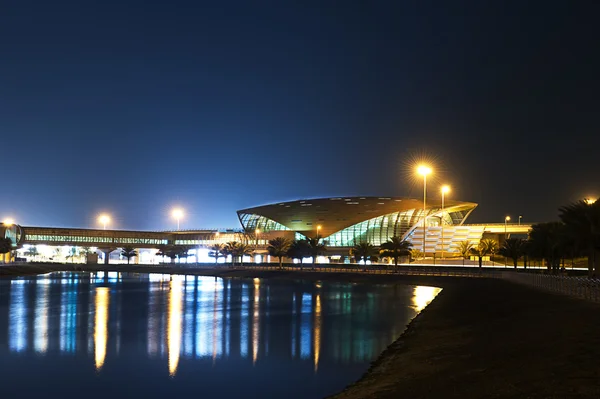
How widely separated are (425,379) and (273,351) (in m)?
9.75

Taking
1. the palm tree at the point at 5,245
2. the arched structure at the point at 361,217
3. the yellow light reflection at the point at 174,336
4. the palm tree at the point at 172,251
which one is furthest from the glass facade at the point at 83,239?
the yellow light reflection at the point at 174,336

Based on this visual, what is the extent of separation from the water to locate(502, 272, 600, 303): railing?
933cm

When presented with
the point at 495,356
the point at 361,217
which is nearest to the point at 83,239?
the point at 361,217

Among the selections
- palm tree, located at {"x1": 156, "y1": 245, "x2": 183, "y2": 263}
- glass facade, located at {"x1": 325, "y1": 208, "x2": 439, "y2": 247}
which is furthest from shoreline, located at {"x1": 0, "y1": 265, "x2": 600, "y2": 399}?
palm tree, located at {"x1": 156, "y1": 245, "x2": 183, "y2": 263}

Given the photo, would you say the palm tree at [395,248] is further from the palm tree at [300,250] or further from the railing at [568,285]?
the railing at [568,285]

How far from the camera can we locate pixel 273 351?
75.3 ft

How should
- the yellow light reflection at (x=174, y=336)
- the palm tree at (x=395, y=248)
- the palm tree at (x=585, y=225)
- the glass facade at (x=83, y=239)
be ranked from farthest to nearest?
1. the glass facade at (x=83, y=239)
2. the palm tree at (x=395, y=248)
3. the palm tree at (x=585, y=225)
4. the yellow light reflection at (x=174, y=336)

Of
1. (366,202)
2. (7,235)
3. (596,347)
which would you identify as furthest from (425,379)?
(366,202)

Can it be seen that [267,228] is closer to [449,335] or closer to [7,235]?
[7,235]

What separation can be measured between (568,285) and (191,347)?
2541cm

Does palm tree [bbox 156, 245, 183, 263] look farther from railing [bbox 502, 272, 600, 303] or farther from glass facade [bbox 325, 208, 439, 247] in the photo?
railing [bbox 502, 272, 600, 303]

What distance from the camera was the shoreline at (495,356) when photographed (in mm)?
12258

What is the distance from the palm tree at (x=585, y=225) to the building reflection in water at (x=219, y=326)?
13.2 metres

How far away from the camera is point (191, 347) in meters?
23.9
